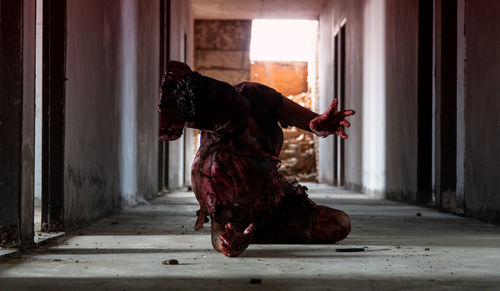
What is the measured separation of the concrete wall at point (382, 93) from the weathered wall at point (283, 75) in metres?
12.1

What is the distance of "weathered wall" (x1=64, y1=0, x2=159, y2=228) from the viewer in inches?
182

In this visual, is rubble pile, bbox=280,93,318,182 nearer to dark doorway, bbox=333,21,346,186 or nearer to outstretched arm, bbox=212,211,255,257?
dark doorway, bbox=333,21,346,186

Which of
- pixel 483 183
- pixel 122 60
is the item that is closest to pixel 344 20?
pixel 122 60

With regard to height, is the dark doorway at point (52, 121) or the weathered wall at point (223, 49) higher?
the weathered wall at point (223, 49)

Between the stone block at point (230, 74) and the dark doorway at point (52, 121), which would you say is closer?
the dark doorway at point (52, 121)

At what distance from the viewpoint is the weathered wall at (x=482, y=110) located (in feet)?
16.7

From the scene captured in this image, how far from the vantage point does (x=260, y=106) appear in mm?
3182

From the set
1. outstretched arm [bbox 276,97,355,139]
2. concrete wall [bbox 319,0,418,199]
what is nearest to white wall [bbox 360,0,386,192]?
concrete wall [bbox 319,0,418,199]

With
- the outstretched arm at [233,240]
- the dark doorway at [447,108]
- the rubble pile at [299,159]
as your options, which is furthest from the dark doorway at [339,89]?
the outstretched arm at [233,240]

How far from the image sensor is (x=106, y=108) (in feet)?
18.8

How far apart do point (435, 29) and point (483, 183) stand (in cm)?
210

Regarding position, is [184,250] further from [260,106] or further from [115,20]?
[115,20]

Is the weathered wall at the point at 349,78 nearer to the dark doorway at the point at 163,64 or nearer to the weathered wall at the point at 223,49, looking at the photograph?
the weathered wall at the point at 223,49

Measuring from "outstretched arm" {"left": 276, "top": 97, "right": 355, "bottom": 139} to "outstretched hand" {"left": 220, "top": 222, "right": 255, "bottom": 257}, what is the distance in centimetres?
52
